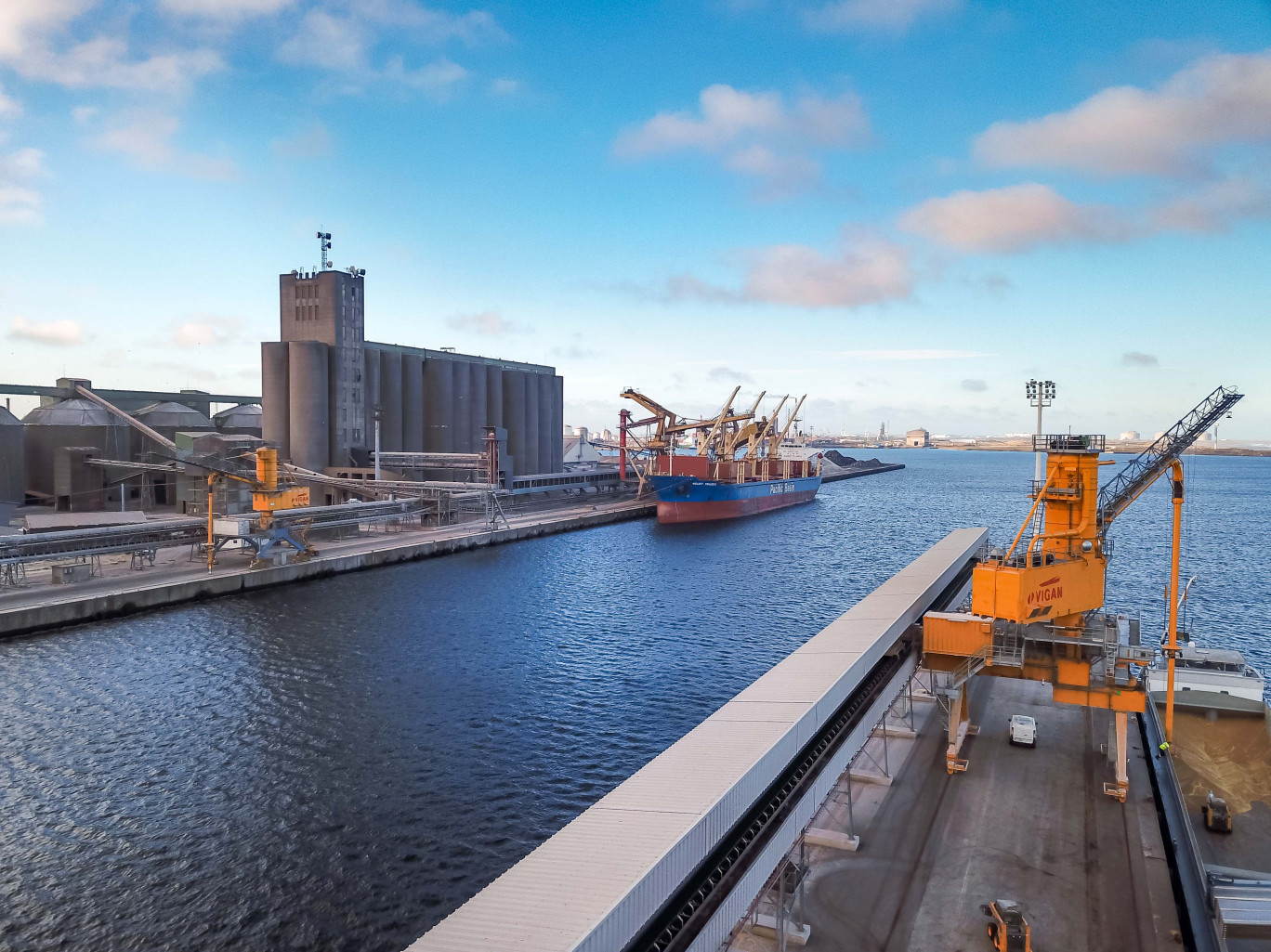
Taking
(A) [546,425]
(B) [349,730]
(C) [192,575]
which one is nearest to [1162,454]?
(B) [349,730]

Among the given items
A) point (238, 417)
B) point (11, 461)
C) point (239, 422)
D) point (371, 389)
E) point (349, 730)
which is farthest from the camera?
point (238, 417)

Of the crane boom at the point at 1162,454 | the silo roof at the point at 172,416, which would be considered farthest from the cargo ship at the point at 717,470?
the crane boom at the point at 1162,454

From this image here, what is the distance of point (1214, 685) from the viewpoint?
57.2ft

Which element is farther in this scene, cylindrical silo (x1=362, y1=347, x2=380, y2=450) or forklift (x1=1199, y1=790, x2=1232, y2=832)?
cylindrical silo (x1=362, y1=347, x2=380, y2=450)

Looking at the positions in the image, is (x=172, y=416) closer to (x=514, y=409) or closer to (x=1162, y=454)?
(x=514, y=409)

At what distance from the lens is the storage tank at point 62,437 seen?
44.6 meters

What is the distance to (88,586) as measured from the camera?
26188 mm

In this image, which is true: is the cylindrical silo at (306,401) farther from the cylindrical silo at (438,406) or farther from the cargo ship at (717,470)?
the cargo ship at (717,470)

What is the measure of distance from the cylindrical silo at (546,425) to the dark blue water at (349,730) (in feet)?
136

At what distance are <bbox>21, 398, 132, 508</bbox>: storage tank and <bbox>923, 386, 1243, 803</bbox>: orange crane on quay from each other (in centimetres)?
4592

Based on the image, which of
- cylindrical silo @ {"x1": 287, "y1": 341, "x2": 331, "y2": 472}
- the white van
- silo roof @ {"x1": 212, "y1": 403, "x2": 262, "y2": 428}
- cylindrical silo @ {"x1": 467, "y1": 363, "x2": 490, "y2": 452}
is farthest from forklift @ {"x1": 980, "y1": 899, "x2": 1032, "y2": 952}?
silo roof @ {"x1": 212, "y1": 403, "x2": 262, "y2": 428}

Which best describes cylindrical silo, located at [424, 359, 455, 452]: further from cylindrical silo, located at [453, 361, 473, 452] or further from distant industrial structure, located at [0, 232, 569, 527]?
cylindrical silo, located at [453, 361, 473, 452]

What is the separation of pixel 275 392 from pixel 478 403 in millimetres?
20324

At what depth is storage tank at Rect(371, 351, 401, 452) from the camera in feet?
187
